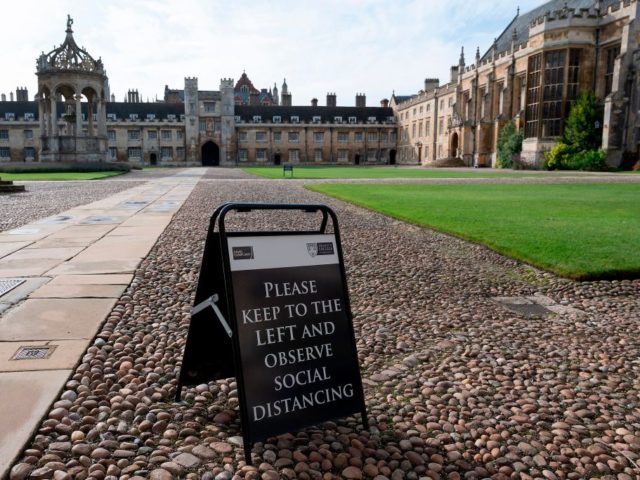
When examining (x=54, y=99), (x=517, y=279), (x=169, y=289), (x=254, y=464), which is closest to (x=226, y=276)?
(x=254, y=464)

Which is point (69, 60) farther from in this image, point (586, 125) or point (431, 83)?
point (431, 83)

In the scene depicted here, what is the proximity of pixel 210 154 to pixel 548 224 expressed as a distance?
227 feet

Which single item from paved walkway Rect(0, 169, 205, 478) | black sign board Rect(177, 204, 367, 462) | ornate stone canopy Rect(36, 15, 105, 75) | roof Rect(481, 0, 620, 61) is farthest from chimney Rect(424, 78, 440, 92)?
black sign board Rect(177, 204, 367, 462)

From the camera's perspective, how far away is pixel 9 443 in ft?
7.83

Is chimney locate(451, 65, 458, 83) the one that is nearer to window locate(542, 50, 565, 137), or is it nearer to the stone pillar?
window locate(542, 50, 565, 137)

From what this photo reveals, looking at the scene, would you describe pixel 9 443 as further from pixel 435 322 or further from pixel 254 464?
pixel 435 322

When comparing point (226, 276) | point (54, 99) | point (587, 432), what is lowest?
point (587, 432)

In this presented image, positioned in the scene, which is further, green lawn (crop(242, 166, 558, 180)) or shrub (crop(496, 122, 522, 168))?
shrub (crop(496, 122, 522, 168))

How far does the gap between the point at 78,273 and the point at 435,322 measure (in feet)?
12.5

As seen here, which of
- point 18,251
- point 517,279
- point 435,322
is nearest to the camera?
point 435,322

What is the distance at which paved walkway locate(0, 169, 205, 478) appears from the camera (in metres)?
2.83

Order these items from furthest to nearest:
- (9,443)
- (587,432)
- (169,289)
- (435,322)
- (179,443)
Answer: (169,289) → (435,322) → (587,432) → (179,443) → (9,443)

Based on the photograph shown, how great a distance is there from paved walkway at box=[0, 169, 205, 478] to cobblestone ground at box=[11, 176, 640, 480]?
115mm

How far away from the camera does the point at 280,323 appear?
2572 mm
